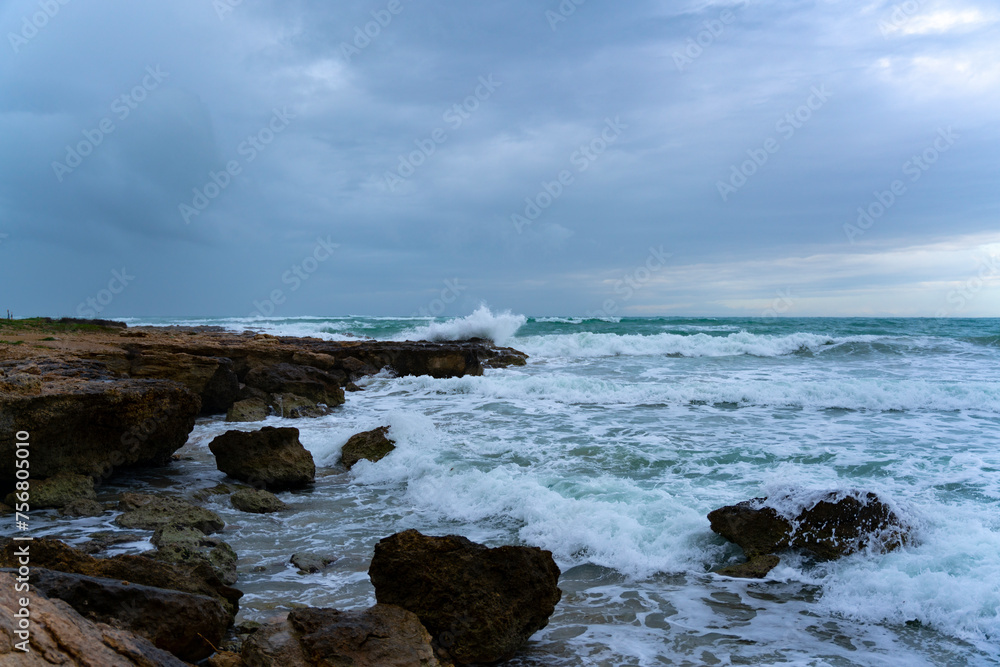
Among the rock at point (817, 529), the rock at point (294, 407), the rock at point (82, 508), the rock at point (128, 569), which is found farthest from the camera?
the rock at point (294, 407)

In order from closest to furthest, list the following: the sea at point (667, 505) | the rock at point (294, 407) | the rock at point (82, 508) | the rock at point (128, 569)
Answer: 1. the rock at point (128, 569)
2. the sea at point (667, 505)
3. the rock at point (82, 508)
4. the rock at point (294, 407)

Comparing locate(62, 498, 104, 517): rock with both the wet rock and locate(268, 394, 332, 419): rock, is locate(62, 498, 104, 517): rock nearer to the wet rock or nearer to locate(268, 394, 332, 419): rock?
the wet rock

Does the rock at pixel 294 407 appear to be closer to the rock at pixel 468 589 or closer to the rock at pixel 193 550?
the rock at pixel 193 550

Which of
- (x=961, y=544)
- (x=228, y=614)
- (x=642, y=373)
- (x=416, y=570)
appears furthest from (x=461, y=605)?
(x=642, y=373)

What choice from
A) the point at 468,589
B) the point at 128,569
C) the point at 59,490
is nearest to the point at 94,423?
the point at 59,490

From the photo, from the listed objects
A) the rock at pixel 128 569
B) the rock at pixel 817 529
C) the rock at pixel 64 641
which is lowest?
the rock at pixel 817 529

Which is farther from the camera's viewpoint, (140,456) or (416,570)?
(140,456)

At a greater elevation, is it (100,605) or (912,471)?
(100,605)

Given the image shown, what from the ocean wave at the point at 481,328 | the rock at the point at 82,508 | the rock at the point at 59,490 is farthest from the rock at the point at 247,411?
the ocean wave at the point at 481,328

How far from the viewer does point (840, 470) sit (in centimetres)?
746

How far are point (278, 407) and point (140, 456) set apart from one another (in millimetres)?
4887

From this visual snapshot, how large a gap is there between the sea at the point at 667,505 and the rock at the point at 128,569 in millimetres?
410

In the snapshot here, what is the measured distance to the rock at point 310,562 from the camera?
457cm

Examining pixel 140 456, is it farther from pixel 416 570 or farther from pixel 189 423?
pixel 416 570
